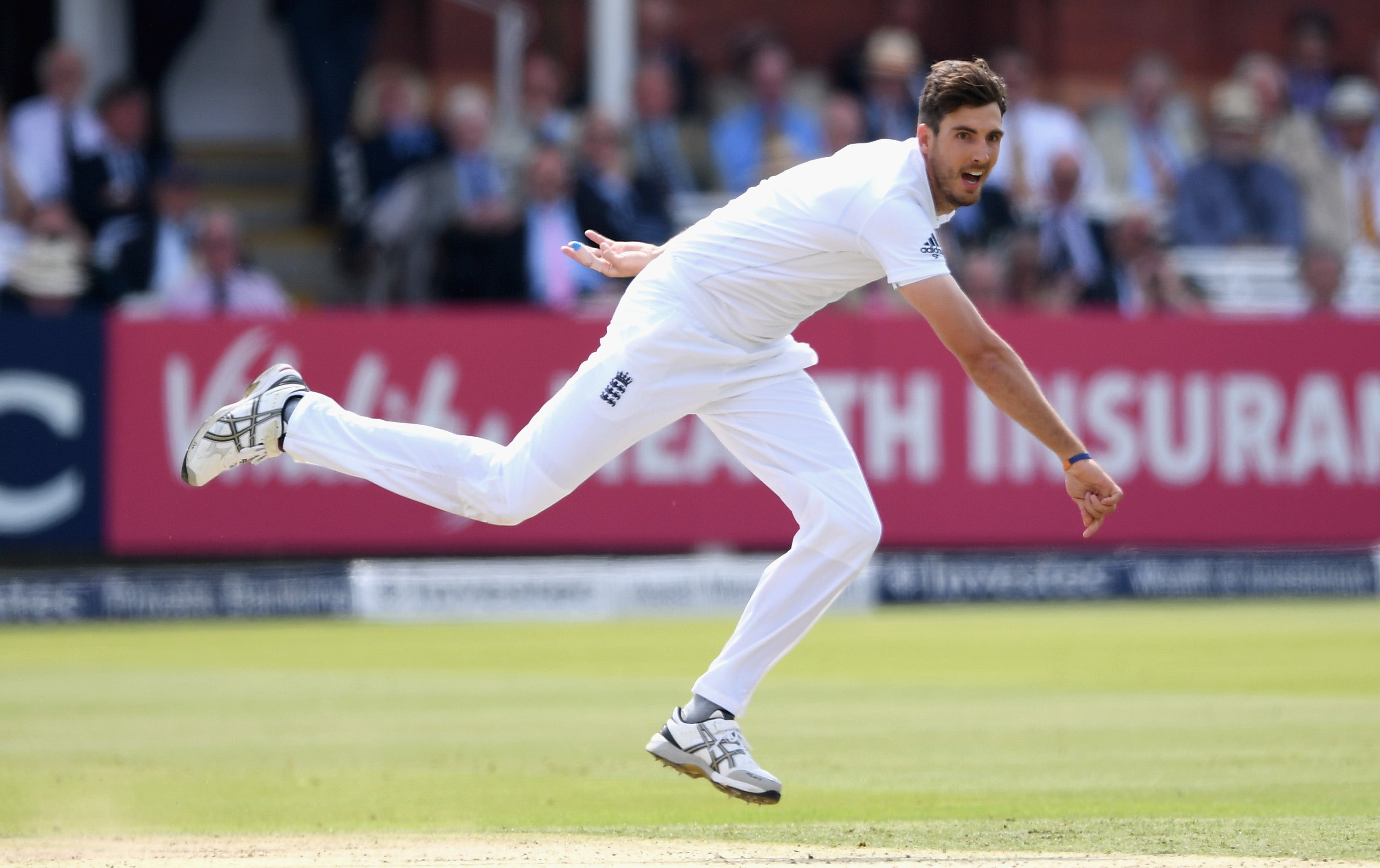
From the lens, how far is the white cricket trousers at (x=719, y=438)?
5727mm

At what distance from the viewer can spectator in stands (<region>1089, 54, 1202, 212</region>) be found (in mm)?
16562

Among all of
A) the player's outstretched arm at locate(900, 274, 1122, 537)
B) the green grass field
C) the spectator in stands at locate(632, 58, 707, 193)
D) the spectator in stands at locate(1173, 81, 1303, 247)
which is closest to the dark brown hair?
the player's outstretched arm at locate(900, 274, 1122, 537)

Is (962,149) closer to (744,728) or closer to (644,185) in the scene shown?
(744,728)

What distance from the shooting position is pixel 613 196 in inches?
557

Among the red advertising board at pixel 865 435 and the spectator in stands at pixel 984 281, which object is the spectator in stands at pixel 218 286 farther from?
the spectator in stands at pixel 984 281

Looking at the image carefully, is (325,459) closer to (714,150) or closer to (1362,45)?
(714,150)

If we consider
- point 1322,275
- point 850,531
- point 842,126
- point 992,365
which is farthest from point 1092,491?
point 1322,275

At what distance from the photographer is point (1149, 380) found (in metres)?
13.5

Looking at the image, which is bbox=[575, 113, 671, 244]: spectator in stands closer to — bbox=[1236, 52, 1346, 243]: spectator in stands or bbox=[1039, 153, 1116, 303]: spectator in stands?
bbox=[1039, 153, 1116, 303]: spectator in stands

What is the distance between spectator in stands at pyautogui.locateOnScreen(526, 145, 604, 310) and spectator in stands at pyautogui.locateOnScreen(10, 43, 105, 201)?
3.13 metres

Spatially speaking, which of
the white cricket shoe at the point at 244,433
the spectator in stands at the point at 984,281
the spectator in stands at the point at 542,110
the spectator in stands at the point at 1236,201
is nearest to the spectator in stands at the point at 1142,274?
the spectator in stands at the point at 984,281

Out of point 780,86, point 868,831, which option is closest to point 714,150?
point 780,86

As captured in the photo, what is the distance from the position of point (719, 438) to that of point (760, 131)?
992 cm

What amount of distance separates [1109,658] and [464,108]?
260 inches
